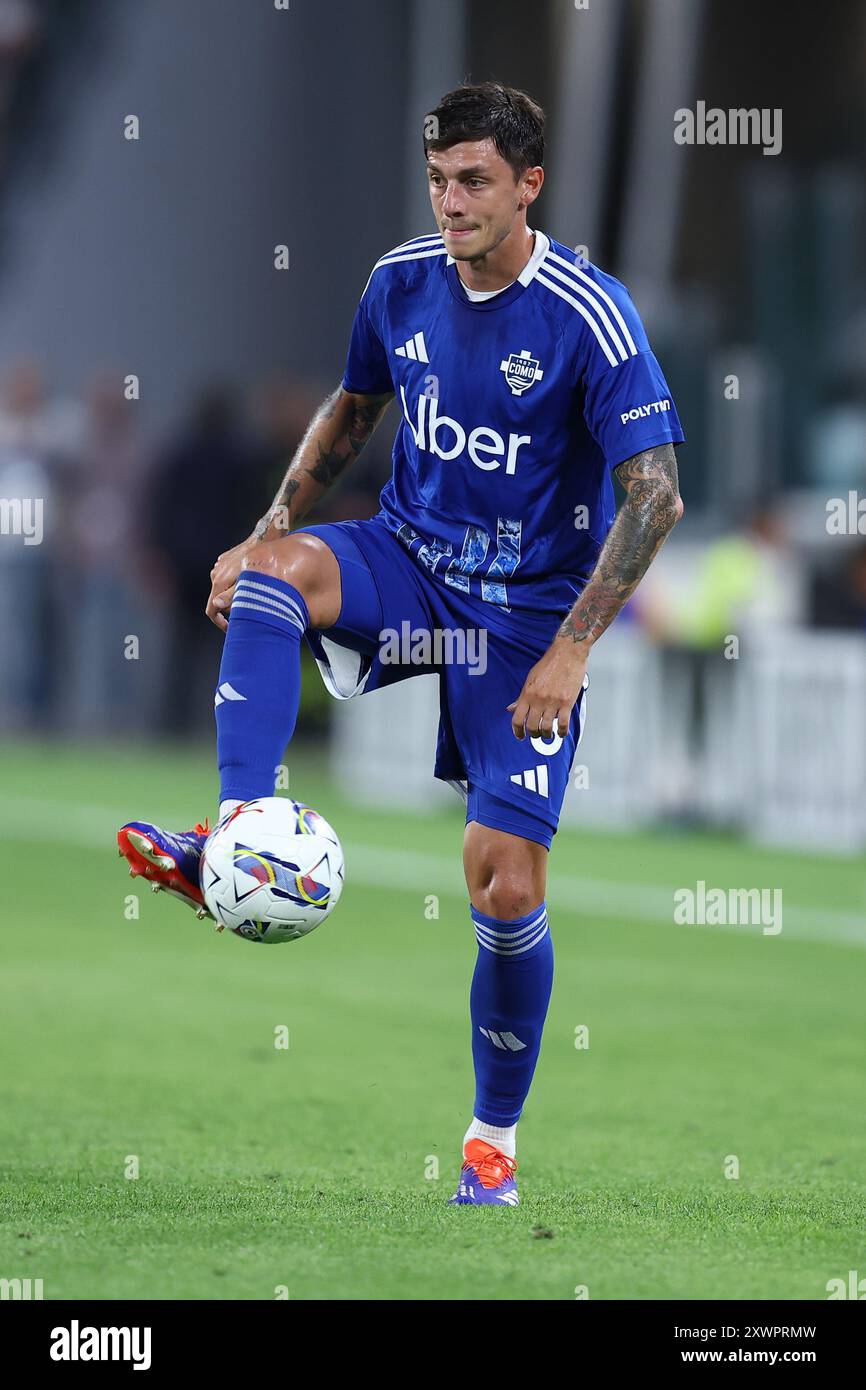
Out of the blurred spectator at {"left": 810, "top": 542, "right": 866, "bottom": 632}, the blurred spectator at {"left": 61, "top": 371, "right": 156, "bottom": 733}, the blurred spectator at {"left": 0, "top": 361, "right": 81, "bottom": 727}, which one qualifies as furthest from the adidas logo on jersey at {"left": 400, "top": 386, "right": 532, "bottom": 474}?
the blurred spectator at {"left": 0, "top": 361, "right": 81, "bottom": 727}

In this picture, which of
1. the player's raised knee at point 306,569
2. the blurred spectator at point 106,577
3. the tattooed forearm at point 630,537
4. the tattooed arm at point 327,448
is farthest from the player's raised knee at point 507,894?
the blurred spectator at point 106,577

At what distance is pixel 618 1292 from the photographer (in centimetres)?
427

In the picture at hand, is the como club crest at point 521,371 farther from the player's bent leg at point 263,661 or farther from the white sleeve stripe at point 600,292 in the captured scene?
the player's bent leg at point 263,661

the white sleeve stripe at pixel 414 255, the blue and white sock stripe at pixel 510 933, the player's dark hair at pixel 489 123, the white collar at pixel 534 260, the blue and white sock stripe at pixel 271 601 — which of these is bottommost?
the blue and white sock stripe at pixel 510 933

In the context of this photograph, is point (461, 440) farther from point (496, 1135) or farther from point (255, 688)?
point (496, 1135)

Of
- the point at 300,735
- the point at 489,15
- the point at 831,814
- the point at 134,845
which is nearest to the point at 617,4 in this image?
the point at 489,15

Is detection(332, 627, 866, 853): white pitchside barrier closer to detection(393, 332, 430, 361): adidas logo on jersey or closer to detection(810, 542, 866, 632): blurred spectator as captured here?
detection(810, 542, 866, 632): blurred spectator

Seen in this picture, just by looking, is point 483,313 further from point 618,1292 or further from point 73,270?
point 73,270

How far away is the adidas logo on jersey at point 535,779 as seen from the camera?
17.4ft

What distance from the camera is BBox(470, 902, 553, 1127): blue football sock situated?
5.44 metres

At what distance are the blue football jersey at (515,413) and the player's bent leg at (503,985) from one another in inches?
23.6

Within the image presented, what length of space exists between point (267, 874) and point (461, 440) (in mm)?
1208

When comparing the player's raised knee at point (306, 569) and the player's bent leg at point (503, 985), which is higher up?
the player's raised knee at point (306, 569)

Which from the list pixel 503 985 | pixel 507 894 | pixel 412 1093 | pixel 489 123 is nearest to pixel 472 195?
pixel 489 123
